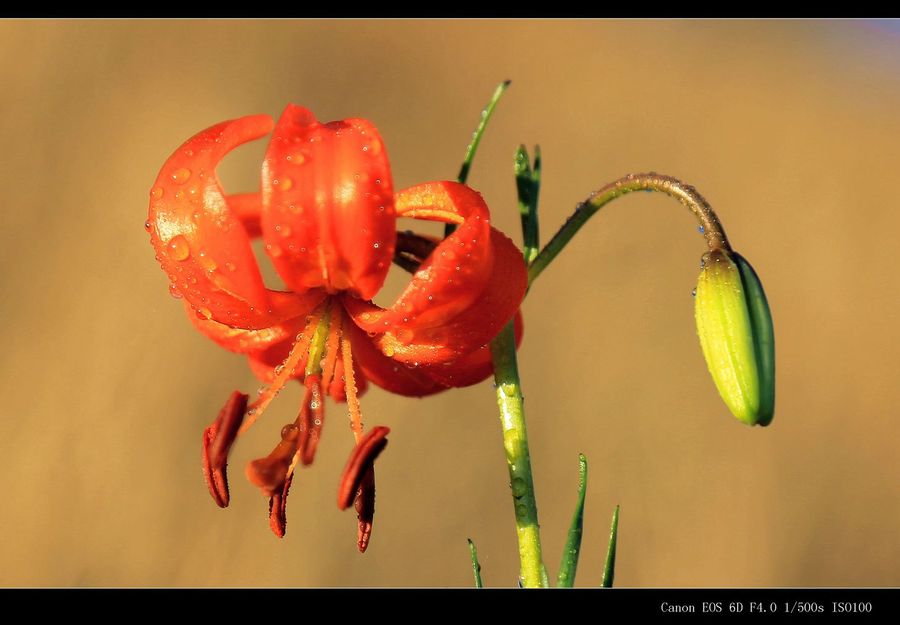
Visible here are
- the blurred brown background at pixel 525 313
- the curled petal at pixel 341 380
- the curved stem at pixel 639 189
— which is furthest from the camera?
the blurred brown background at pixel 525 313

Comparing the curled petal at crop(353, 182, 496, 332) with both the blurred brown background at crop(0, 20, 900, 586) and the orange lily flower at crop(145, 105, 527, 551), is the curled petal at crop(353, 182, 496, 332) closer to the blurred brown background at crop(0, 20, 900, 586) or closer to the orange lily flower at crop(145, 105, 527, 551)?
the orange lily flower at crop(145, 105, 527, 551)

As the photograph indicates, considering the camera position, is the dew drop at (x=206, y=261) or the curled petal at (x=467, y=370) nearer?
the dew drop at (x=206, y=261)

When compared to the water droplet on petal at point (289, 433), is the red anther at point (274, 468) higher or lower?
lower

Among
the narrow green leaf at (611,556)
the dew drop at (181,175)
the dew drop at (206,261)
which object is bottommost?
the narrow green leaf at (611,556)

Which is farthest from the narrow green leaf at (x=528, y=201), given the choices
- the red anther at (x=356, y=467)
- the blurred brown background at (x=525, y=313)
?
the blurred brown background at (x=525, y=313)

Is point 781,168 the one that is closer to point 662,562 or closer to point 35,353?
point 662,562

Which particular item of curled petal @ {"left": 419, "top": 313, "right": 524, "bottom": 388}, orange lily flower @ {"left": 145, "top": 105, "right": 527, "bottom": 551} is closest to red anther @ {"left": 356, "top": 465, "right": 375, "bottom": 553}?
orange lily flower @ {"left": 145, "top": 105, "right": 527, "bottom": 551}

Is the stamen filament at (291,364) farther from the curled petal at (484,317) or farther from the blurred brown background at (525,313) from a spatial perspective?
the blurred brown background at (525,313)
